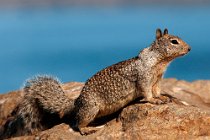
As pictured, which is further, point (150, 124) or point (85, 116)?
point (85, 116)

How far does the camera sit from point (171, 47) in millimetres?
13922

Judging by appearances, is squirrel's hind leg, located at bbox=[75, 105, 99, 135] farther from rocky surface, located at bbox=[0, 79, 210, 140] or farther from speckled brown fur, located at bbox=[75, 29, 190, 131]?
rocky surface, located at bbox=[0, 79, 210, 140]

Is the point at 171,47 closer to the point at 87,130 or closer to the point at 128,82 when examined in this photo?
the point at 128,82

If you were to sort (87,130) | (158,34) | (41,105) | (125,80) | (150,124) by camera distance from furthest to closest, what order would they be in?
1. (41,105)
2. (158,34)
3. (125,80)
4. (87,130)
5. (150,124)

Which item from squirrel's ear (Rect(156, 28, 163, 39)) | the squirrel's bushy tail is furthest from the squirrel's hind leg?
squirrel's ear (Rect(156, 28, 163, 39))

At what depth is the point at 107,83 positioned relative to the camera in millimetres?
14023

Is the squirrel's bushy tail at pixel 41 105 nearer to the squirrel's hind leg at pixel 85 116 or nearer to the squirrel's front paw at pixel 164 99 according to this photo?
the squirrel's hind leg at pixel 85 116

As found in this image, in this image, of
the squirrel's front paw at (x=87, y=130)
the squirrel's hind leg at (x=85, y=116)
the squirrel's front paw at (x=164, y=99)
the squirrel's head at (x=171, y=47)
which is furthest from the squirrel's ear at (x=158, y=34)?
the squirrel's front paw at (x=87, y=130)

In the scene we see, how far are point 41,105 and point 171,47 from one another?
3685mm

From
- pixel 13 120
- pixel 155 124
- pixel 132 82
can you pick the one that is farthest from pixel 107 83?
pixel 13 120

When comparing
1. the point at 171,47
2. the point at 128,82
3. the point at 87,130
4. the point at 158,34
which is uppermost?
the point at 158,34

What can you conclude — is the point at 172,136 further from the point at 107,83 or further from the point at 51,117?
the point at 51,117

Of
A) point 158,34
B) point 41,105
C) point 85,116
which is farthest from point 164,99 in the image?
point 41,105

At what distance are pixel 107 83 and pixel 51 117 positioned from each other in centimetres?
226
